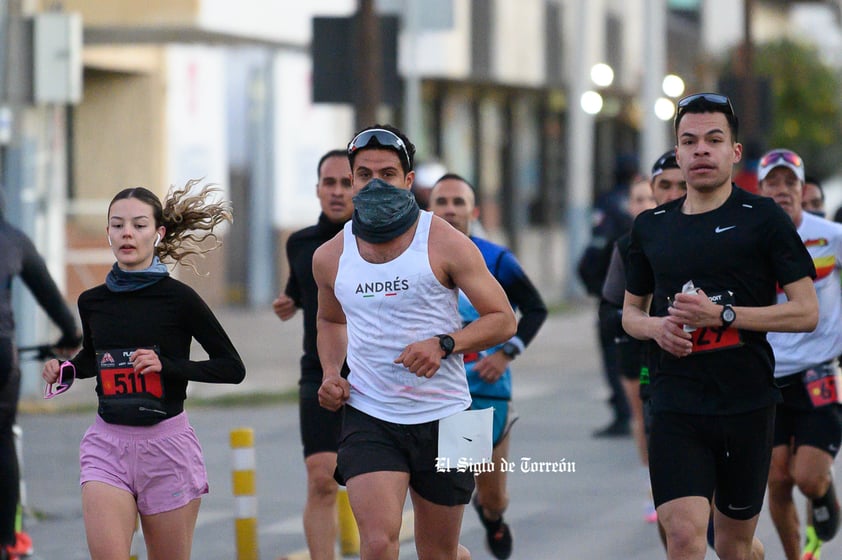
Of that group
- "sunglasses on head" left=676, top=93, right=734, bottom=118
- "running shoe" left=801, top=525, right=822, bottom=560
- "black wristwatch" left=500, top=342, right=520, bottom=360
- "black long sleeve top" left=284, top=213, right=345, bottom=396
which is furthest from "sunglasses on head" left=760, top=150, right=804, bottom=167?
"black long sleeve top" left=284, top=213, right=345, bottom=396

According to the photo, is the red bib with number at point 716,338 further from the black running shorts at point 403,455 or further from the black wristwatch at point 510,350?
the black wristwatch at point 510,350

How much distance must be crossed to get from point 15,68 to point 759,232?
32.4 ft

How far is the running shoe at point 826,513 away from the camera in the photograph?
830cm

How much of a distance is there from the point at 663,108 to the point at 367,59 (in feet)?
60.9

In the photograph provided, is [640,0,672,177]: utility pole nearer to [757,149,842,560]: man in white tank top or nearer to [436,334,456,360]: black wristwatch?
[757,149,842,560]: man in white tank top

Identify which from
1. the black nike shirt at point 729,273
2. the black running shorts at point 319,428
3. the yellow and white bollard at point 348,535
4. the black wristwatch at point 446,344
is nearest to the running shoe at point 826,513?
the black nike shirt at point 729,273

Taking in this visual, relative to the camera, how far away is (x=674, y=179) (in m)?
8.43

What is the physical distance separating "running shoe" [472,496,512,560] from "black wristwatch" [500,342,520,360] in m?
0.91

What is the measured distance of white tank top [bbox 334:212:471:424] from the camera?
6.16m

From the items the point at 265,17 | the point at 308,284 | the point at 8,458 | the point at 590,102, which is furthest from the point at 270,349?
the point at 308,284

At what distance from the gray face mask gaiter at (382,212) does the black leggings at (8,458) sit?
2.78 metres

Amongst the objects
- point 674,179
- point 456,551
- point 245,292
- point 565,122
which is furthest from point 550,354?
point 565,122

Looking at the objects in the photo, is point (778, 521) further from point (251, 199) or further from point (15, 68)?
point (251, 199)

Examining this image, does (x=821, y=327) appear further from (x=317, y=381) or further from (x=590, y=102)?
(x=590, y=102)
